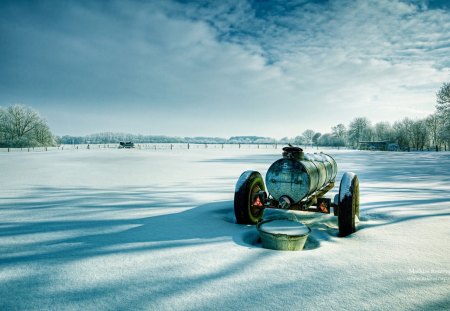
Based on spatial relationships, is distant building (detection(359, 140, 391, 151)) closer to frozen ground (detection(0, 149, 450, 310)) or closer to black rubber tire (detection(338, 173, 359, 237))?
frozen ground (detection(0, 149, 450, 310))

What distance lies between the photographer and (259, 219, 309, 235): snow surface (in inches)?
162

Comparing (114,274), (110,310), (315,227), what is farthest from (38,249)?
(315,227)

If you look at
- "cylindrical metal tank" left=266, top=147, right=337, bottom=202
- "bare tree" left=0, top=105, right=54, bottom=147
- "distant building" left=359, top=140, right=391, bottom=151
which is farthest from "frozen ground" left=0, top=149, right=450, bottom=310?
"bare tree" left=0, top=105, right=54, bottom=147

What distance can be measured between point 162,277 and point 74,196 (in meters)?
6.36

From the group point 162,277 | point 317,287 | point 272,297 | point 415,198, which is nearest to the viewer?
point 272,297

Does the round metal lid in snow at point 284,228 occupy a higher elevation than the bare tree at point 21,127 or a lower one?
lower

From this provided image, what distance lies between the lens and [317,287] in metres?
2.84

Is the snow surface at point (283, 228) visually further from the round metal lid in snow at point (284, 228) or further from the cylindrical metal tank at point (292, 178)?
the cylindrical metal tank at point (292, 178)

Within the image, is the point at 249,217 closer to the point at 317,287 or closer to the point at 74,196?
the point at 317,287

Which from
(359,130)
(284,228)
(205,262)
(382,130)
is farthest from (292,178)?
(382,130)

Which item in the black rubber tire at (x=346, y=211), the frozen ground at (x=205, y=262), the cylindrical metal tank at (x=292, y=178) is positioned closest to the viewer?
the frozen ground at (x=205, y=262)

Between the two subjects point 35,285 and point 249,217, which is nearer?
point 35,285

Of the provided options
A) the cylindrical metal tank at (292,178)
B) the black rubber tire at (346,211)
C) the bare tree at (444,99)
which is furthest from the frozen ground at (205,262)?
the bare tree at (444,99)

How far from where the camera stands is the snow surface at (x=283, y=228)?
411 cm
